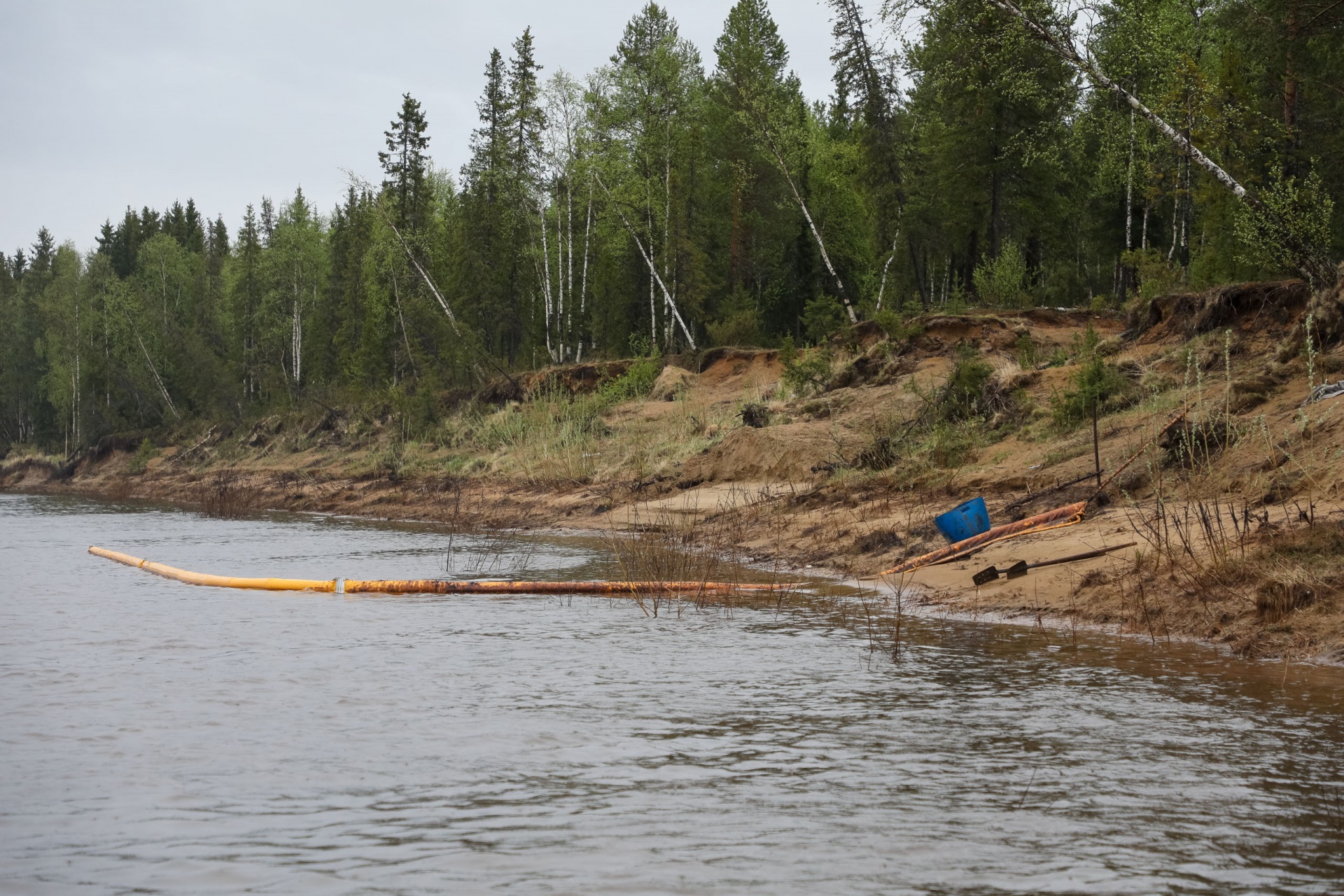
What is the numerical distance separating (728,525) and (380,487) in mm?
17007

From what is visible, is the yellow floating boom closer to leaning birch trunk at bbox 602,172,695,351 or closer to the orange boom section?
the orange boom section

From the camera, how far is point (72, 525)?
28.9m

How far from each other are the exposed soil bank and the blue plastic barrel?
52 cm

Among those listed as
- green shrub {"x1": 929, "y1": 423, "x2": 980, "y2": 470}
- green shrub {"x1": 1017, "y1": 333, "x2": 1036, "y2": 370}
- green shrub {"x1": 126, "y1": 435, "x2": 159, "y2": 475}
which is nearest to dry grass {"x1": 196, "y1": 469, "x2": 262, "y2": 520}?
green shrub {"x1": 929, "y1": 423, "x2": 980, "y2": 470}

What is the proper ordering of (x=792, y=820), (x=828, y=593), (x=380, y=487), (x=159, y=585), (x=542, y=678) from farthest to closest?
(x=380, y=487) < (x=159, y=585) < (x=828, y=593) < (x=542, y=678) < (x=792, y=820)

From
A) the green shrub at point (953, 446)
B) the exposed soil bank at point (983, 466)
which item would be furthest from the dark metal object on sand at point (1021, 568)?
the green shrub at point (953, 446)

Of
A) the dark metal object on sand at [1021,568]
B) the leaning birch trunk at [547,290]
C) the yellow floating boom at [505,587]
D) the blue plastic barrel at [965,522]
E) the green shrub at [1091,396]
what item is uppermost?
the leaning birch trunk at [547,290]

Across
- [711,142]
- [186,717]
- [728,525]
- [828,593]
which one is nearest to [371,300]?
[711,142]

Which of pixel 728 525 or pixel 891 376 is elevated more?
pixel 891 376

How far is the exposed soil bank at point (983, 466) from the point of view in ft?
30.2

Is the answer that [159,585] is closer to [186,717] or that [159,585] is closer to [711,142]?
[186,717]

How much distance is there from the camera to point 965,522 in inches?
500

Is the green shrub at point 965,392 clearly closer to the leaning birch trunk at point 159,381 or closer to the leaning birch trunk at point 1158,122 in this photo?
the leaning birch trunk at point 1158,122

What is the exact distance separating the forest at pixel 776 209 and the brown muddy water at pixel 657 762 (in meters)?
11.5
